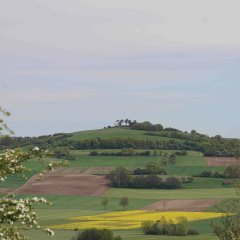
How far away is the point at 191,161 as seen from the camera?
135 m

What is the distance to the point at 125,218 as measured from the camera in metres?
89.0

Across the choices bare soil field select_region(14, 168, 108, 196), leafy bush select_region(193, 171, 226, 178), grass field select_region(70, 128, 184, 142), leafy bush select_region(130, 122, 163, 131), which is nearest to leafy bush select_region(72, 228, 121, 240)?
bare soil field select_region(14, 168, 108, 196)

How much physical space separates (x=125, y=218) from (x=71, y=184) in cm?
2698

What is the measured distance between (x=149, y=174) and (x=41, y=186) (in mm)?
22207

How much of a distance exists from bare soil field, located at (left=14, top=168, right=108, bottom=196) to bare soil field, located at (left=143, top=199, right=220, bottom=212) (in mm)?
14128

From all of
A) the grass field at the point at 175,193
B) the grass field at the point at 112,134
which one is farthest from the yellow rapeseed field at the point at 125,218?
the grass field at the point at 112,134

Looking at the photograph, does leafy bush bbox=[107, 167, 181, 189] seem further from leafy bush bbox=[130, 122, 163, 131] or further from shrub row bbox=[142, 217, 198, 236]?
leafy bush bbox=[130, 122, 163, 131]

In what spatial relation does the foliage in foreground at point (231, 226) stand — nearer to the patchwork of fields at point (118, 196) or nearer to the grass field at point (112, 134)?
the patchwork of fields at point (118, 196)

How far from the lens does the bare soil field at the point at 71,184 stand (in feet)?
Answer: 358

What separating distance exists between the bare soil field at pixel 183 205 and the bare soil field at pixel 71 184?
14.1 meters

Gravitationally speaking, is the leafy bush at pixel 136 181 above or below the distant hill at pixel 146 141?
below

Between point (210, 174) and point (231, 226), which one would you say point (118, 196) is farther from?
point (231, 226)

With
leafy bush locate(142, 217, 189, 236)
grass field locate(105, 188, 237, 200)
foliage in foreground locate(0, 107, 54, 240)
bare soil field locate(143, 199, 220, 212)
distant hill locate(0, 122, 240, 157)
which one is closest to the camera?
foliage in foreground locate(0, 107, 54, 240)

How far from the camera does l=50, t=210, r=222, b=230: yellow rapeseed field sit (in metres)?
80.8
